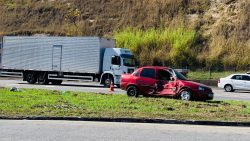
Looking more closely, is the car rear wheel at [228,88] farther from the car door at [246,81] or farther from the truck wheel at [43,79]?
the truck wheel at [43,79]

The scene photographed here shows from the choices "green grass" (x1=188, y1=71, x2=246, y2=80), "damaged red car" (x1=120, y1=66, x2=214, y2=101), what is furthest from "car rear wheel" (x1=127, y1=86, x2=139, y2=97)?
"green grass" (x1=188, y1=71, x2=246, y2=80)

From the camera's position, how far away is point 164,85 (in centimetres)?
2366

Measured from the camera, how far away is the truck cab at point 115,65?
117ft

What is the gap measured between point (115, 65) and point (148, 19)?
1947 cm

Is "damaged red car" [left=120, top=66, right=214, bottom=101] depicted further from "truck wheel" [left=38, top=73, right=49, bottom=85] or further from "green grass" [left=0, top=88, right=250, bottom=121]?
"truck wheel" [left=38, top=73, right=49, bottom=85]

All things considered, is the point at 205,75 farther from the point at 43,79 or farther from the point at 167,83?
the point at 167,83

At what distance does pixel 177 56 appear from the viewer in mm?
49000

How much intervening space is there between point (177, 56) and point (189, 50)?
133 centimetres

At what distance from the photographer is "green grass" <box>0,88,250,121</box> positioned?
16.9 metres

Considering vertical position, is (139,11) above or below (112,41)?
above

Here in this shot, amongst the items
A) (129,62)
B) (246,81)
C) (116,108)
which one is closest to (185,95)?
(116,108)

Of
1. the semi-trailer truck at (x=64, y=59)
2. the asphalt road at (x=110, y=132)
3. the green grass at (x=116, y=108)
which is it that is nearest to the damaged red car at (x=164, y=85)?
the green grass at (x=116, y=108)

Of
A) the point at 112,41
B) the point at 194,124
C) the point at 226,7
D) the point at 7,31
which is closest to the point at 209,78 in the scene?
the point at 112,41

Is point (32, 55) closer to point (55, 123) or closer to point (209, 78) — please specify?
point (209, 78)
